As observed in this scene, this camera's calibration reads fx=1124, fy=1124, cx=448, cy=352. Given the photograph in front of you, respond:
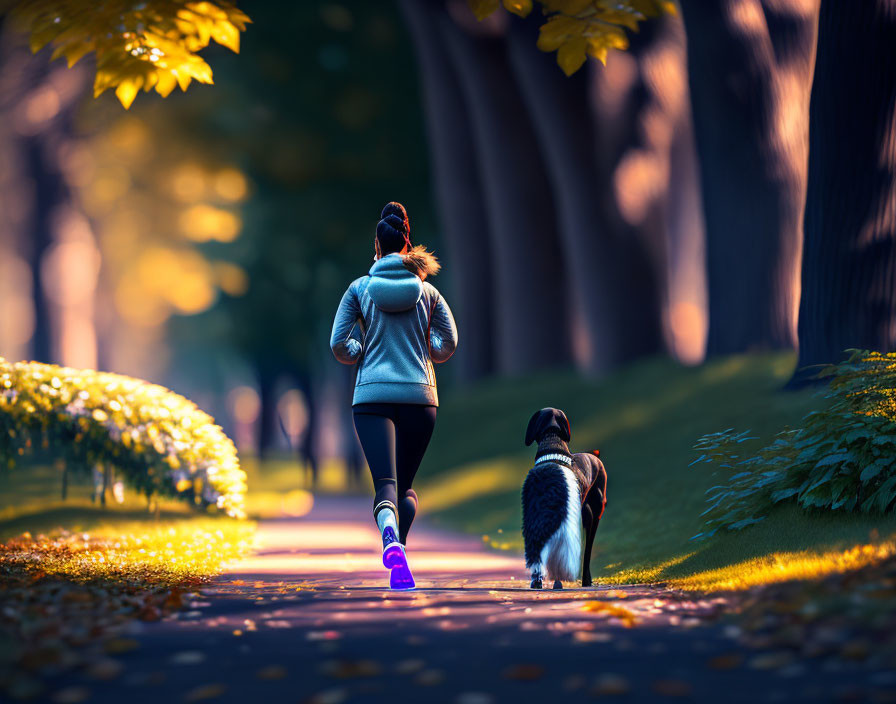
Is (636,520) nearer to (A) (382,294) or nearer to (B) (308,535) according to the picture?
(B) (308,535)

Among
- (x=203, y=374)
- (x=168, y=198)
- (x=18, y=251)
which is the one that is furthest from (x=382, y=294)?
(x=203, y=374)

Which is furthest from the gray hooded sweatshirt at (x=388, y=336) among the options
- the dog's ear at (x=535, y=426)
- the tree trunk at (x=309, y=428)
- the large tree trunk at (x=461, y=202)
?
the tree trunk at (x=309, y=428)

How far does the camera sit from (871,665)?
14.8 ft

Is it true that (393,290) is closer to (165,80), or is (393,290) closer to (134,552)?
(165,80)

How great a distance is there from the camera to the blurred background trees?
10.7 m

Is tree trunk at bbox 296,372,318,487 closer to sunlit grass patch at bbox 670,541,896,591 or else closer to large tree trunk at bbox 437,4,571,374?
large tree trunk at bbox 437,4,571,374

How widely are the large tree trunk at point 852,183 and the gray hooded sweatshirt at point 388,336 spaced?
489 cm

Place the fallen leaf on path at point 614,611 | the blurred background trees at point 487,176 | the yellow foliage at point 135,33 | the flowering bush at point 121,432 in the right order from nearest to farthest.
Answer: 1. the fallen leaf on path at point 614,611
2. the yellow foliage at point 135,33
3. the blurred background trees at point 487,176
4. the flowering bush at point 121,432

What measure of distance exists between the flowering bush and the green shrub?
5.19 meters

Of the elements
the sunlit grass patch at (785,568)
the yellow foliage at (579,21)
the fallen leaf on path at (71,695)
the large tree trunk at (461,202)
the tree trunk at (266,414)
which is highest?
the large tree trunk at (461,202)

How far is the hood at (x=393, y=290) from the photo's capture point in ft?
24.8

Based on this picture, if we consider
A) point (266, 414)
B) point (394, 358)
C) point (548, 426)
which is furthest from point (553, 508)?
point (266, 414)

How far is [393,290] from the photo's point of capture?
297 inches

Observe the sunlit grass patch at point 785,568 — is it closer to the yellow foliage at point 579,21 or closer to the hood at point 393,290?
the hood at point 393,290
